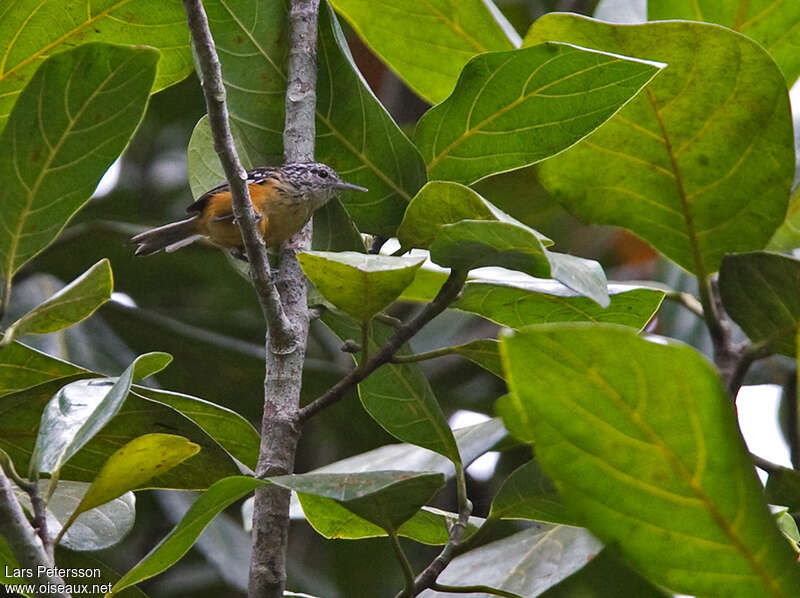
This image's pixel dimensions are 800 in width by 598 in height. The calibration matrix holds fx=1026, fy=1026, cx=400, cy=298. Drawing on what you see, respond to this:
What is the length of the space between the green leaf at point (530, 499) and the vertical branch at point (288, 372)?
0.35 meters

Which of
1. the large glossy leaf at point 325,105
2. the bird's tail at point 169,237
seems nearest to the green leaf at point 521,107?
the large glossy leaf at point 325,105

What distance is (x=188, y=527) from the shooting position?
1287 millimetres

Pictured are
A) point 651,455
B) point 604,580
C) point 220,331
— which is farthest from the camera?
point 220,331

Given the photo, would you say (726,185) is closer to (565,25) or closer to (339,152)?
(565,25)

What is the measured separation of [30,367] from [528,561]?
2.97ft

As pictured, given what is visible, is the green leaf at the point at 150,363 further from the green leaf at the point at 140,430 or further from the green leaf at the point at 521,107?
the green leaf at the point at 521,107

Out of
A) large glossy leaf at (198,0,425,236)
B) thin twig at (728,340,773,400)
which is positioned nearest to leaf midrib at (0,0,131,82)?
large glossy leaf at (198,0,425,236)

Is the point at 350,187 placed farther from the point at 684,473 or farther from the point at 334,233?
the point at 684,473

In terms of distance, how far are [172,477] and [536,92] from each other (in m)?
0.84

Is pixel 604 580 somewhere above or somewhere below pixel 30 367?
below

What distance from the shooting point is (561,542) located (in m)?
1.82

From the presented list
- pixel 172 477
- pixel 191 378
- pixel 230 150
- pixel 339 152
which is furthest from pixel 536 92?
pixel 191 378

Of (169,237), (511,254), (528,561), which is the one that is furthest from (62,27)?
(169,237)

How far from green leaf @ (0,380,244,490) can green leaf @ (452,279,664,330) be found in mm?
432
